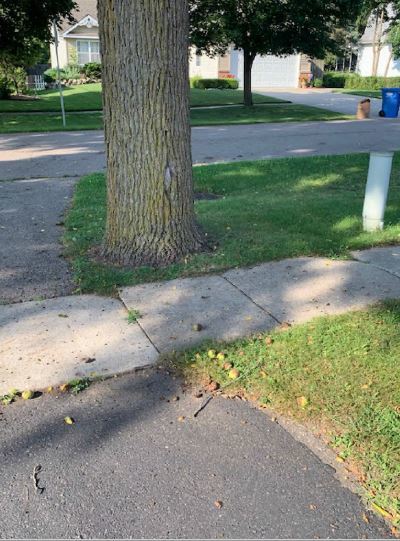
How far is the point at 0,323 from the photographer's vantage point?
157 inches

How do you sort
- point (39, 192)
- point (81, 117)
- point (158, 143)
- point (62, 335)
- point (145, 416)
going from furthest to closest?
point (81, 117) < point (39, 192) < point (158, 143) < point (62, 335) < point (145, 416)

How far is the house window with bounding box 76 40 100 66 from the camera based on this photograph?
158 ft

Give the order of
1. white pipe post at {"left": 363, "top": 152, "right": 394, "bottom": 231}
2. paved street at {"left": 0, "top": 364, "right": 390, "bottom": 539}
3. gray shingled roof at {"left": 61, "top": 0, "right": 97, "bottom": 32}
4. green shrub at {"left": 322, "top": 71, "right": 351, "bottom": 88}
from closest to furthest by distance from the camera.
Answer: paved street at {"left": 0, "top": 364, "right": 390, "bottom": 539}, white pipe post at {"left": 363, "top": 152, "right": 394, "bottom": 231}, green shrub at {"left": 322, "top": 71, "right": 351, "bottom": 88}, gray shingled roof at {"left": 61, "top": 0, "right": 97, "bottom": 32}

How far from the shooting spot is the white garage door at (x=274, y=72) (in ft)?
157

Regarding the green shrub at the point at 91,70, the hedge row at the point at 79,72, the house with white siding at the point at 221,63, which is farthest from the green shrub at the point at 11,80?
the house with white siding at the point at 221,63

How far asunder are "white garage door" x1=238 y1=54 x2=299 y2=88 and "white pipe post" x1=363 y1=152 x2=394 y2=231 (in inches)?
1753

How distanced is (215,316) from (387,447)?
1.72 meters

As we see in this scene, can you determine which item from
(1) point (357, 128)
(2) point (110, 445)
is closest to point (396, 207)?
(2) point (110, 445)

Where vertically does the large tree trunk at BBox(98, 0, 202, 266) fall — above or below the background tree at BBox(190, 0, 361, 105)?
below

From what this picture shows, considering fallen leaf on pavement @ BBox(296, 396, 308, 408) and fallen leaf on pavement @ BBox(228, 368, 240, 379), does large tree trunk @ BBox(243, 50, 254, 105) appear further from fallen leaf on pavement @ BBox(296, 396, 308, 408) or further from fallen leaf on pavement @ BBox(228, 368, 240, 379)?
fallen leaf on pavement @ BBox(296, 396, 308, 408)

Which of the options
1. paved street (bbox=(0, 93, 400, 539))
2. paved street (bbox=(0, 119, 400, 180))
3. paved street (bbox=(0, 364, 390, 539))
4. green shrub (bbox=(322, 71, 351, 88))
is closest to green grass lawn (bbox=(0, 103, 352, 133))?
paved street (bbox=(0, 119, 400, 180))

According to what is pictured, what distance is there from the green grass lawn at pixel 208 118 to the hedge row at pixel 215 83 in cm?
1661

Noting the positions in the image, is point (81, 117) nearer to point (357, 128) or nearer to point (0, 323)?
point (357, 128)

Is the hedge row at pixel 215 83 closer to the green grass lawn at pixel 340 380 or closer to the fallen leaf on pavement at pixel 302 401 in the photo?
the green grass lawn at pixel 340 380
